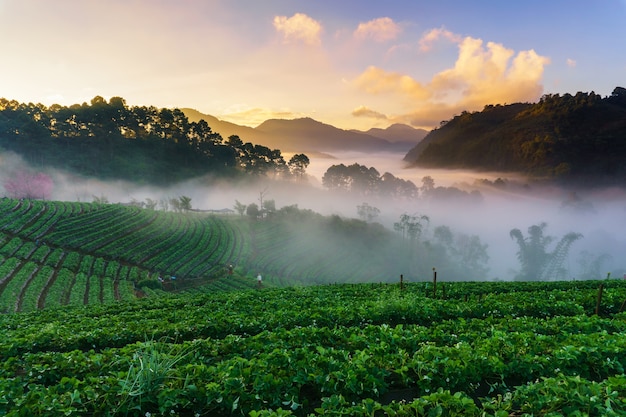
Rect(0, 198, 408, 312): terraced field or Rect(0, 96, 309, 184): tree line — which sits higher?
Rect(0, 96, 309, 184): tree line

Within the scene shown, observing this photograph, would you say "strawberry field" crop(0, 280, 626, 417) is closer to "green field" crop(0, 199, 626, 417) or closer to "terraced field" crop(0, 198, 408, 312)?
"green field" crop(0, 199, 626, 417)

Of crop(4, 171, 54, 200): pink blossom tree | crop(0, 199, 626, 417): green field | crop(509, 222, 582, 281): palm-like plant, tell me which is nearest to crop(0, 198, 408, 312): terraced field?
crop(0, 199, 626, 417): green field

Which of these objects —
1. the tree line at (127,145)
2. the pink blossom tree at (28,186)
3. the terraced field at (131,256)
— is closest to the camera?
the terraced field at (131,256)

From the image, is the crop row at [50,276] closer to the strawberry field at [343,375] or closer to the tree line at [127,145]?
the strawberry field at [343,375]

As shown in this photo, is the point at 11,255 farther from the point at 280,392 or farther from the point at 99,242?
the point at 280,392

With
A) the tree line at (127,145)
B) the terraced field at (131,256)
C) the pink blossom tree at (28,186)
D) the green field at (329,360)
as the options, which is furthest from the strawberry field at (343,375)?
the tree line at (127,145)

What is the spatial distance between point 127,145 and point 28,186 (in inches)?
2076

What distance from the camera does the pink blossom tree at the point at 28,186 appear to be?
78.1m

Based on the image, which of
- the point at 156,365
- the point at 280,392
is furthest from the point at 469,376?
the point at 156,365

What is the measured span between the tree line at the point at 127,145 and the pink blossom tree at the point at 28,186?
65.5 feet

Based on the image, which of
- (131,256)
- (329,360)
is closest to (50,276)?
(131,256)

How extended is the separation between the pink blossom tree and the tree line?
1997 cm

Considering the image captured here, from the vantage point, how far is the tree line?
4183 inches

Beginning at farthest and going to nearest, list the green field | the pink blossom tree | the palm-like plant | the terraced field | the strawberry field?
the palm-like plant
the pink blossom tree
the terraced field
the green field
the strawberry field
